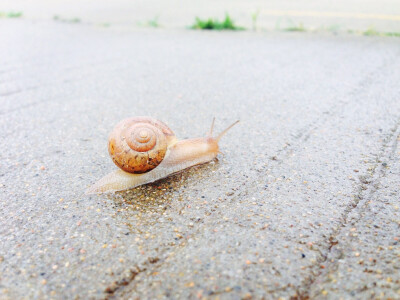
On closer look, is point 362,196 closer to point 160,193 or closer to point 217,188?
point 217,188

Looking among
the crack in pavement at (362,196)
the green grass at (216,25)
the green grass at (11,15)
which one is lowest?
the crack in pavement at (362,196)

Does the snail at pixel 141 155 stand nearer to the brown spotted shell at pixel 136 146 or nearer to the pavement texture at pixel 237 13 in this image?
the brown spotted shell at pixel 136 146

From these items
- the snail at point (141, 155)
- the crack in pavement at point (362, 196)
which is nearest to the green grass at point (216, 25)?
the crack in pavement at point (362, 196)

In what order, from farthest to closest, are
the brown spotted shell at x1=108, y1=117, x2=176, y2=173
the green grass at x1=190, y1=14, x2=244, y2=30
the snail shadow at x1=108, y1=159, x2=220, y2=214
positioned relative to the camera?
the green grass at x1=190, y1=14, x2=244, y2=30
the brown spotted shell at x1=108, y1=117, x2=176, y2=173
the snail shadow at x1=108, y1=159, x2=220, y2=214

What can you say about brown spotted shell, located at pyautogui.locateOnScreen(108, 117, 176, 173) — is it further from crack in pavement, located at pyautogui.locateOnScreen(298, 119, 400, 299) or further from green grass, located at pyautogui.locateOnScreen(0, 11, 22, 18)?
green grass, located at pyautogui.locateOnScreen(0, 11, 22, 18)

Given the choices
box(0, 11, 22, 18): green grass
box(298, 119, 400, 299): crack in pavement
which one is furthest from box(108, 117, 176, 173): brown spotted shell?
box(0, 11, 22, 18): green grass

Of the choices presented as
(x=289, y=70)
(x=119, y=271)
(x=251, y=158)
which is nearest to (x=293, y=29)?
(x=289, y=70)
